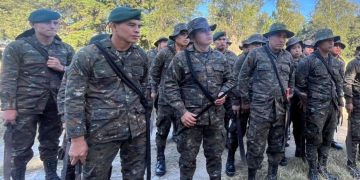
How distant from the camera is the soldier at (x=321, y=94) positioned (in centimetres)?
360

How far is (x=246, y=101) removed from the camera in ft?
12.1

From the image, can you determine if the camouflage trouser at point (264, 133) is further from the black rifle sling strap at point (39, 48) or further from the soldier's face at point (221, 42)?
the black rifle sling strap at point (39, 48)

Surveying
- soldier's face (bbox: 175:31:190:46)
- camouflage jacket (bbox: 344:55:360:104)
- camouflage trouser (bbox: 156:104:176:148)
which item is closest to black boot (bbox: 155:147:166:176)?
camouflage trouser (bbox: 156:104:176:148)

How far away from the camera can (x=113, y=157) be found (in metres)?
2.37

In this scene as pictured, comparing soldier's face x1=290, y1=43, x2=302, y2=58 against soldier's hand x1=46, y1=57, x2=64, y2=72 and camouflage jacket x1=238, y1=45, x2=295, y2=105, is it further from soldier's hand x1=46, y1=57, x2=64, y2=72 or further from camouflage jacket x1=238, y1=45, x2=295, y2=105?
soldier's hand x1=46, y1=57, x2=64, y2=72

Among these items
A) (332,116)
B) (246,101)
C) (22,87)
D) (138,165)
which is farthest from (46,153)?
(332,116)

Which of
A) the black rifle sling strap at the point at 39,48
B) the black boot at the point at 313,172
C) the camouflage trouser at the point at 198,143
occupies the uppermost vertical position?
the black rifle sling strap at the point at 39,48

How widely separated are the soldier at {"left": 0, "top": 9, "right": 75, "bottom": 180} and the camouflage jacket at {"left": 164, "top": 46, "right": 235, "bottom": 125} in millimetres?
1731

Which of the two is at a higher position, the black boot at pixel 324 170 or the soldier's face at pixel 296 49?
the soldier's face at pixel 296 49

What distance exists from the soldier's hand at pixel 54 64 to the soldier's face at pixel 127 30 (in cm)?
152

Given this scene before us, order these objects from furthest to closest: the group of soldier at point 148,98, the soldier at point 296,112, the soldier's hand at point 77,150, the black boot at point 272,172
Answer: the soldier at point 296,112
the black boot at point 272,172
the group of soldier at point 148,98
the soldier's hand at point 77,150

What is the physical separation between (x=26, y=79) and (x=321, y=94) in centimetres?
432

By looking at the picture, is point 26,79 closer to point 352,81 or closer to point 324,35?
point 324,35

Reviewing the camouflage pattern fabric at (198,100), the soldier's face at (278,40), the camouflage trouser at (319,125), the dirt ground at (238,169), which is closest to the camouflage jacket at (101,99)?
the camouflage pattern fabric at (198,100)
